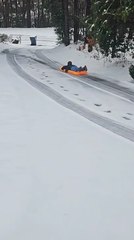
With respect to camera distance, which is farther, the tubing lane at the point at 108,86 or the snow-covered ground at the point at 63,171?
the tubing lane at the point at 108,86

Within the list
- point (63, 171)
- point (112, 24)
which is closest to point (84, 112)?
point (63, 171)

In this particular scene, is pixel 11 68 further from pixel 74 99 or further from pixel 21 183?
pixel 21 183

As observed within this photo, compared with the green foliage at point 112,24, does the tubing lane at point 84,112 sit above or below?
below

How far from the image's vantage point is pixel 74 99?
37.2 feet

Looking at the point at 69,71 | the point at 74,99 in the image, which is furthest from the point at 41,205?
the point at 69,71

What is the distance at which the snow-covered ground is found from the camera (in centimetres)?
440

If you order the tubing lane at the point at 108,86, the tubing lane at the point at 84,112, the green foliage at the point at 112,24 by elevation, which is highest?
the green foliage at the point at 112,24

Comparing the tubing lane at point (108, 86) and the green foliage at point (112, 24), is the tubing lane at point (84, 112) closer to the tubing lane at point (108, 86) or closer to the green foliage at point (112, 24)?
the tubing lane at point (108, 86)

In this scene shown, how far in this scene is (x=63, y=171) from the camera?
233 inches

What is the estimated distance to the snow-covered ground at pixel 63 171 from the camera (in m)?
4.40

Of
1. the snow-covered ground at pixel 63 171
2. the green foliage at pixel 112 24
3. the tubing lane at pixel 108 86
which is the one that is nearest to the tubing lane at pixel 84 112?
the snow-covered ground at pixel 63 171

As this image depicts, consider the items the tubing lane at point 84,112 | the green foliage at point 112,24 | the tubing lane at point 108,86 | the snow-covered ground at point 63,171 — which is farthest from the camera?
the green foliage at point 112,24

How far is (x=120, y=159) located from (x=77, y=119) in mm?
2821

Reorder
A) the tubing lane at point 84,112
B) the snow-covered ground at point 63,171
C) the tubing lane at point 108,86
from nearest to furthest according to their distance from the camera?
the snow-covered ground at point 63,171
the tubing lane at point 84,112
the tubing lane at point 108,86
